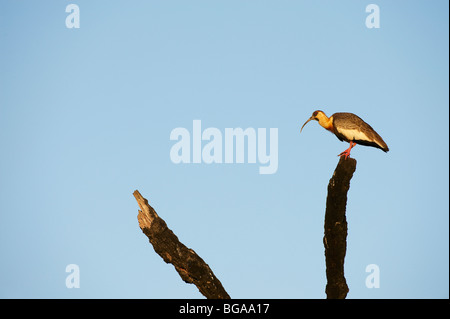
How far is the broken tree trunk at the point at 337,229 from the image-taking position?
7.94 m

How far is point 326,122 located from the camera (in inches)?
405

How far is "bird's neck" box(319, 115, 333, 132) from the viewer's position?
33.3 feet

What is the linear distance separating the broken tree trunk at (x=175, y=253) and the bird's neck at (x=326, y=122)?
361cm

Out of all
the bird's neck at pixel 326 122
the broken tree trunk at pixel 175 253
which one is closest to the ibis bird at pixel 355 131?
the bird's neck at pixel 326 122

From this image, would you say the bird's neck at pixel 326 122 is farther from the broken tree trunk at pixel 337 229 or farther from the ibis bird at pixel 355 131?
the broken tree trunk at pixel 337 229

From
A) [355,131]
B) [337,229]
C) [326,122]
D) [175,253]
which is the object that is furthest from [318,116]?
[175,253]

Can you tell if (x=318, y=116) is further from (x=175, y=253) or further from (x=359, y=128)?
(x=175, y=253)
